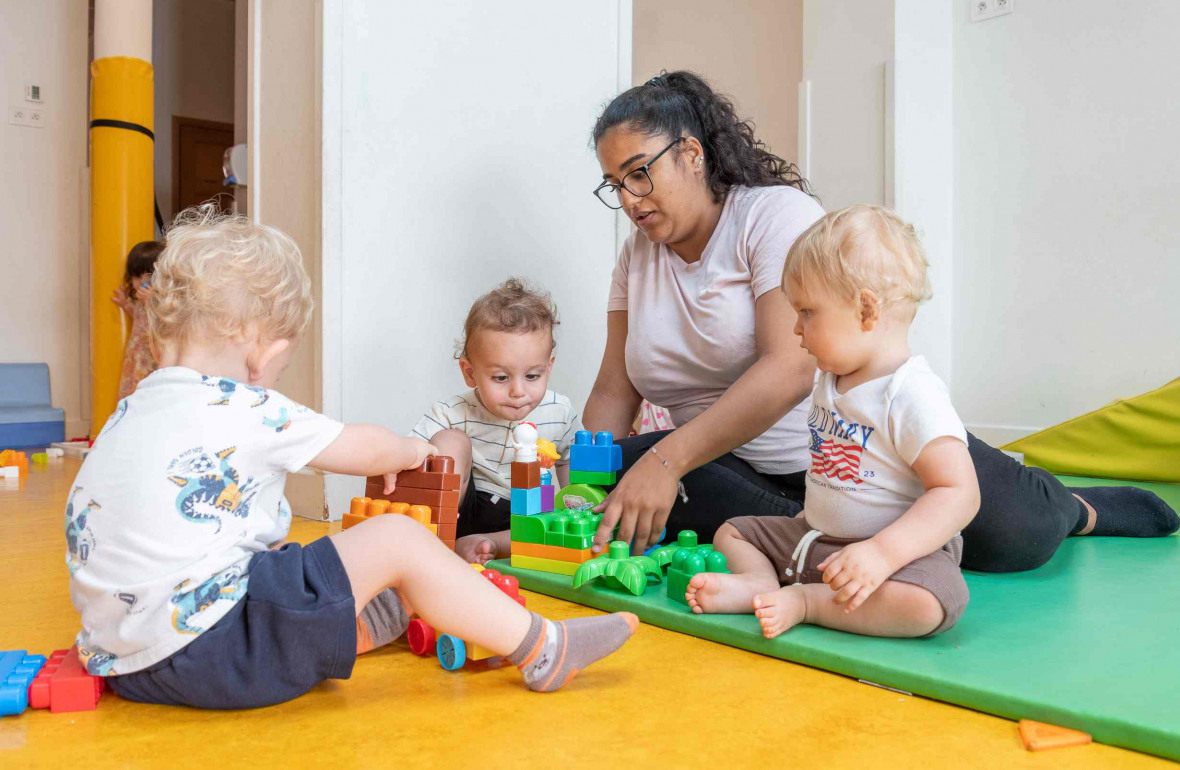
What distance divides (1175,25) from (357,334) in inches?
121

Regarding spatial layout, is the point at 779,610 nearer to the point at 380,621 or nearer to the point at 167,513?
the point at 380,621

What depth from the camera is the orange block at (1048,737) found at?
35.3 inches

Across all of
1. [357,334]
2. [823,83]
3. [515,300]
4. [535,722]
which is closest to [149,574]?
[535,722]

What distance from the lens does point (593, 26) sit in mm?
2695

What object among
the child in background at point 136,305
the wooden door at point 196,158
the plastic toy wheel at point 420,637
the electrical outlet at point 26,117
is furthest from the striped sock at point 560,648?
the wooden door at point 196,158

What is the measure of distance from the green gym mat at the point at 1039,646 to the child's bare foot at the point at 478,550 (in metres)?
0.18

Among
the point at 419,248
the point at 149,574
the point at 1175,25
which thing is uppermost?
the point at 1175,25

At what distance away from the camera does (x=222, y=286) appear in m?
1.08

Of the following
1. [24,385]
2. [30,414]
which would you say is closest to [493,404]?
[30,414]

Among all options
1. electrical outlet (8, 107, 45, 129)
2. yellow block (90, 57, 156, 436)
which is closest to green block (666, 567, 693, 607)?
yellow block (90, 57, 156, 436)

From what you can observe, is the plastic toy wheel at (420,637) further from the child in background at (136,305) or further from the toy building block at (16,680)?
the child in background at (136,305)

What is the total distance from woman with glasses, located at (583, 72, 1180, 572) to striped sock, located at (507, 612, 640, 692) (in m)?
0.44

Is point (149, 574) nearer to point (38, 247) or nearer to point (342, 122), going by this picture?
point (342, 122)

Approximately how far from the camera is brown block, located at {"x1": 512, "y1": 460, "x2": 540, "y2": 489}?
1.62m
